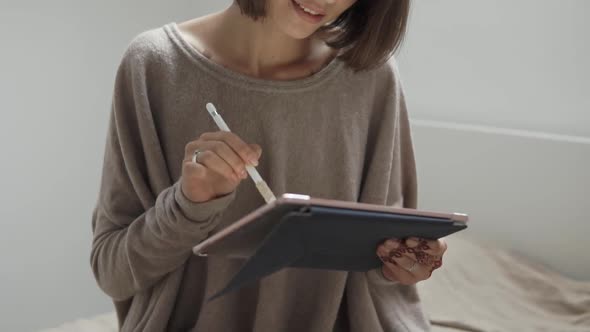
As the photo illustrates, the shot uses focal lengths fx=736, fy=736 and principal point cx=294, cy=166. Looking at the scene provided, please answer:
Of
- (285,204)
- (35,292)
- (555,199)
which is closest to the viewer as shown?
(285,204)

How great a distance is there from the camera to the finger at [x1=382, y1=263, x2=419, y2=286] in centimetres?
86

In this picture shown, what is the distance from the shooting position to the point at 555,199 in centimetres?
161

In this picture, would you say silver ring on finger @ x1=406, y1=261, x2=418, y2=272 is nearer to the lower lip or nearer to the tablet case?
the tablet case

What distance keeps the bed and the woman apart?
40 centimetres

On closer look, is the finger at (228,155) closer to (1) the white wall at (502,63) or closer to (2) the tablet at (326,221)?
(2) the tablet at (326,221)

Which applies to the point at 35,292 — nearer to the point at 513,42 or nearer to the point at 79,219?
the point at 79,219

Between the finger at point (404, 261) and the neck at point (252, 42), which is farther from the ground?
the neck at point (252, 42)

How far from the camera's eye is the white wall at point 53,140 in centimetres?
165

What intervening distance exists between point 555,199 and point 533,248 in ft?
0.41

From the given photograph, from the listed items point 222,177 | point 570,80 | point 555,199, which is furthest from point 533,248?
point 222,177

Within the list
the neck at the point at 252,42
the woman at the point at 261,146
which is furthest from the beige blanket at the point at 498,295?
the neck at the point at 252,42

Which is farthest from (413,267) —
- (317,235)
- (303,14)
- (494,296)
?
(494,296)

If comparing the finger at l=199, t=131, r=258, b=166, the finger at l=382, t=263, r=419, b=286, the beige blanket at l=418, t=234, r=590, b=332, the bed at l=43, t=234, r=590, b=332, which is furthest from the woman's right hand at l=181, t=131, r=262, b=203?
the beige blanket at l=418, t=234, r=590, b=332

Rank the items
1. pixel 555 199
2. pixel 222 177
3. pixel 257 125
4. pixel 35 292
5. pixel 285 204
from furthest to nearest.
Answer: pixel 35 292, pixel 555 199, pixel 257 125, pixel 222 177, pixel 285 204
